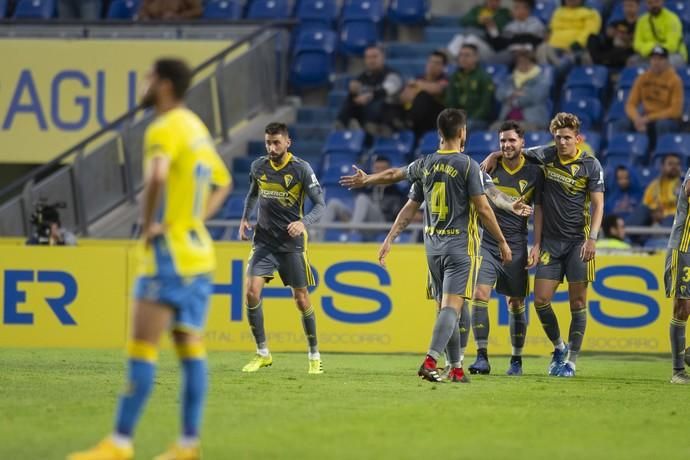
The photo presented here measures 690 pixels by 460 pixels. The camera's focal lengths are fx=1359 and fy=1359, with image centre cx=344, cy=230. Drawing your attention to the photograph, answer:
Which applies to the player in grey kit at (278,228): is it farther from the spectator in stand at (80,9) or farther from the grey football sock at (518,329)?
the spectator in stand at (80,9)

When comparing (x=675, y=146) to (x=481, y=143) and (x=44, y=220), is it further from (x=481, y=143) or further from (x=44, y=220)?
(x=44, y=220)

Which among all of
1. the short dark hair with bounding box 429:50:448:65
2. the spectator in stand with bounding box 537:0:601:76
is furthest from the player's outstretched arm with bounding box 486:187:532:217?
the spectator in stand with bounding box 537:0:601:76

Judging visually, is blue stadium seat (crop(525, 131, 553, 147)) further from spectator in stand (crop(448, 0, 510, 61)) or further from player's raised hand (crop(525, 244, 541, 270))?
player's raised hand (crop(525, 244, 541, 270))

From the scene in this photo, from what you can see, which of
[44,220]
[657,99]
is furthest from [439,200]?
[657,99]

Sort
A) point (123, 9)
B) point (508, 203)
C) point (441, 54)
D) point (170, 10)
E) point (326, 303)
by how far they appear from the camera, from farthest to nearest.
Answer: point (123, 9)
point (170, 10)
point (441, 54)
point (326, 303)
point (508, 203)

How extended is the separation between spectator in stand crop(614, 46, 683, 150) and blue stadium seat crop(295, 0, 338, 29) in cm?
570

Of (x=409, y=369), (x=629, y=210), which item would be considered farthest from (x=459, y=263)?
(x=629, y=210)

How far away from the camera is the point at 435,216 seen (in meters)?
11.2

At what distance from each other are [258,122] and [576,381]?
406 inches

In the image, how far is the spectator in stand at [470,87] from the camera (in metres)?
19.9

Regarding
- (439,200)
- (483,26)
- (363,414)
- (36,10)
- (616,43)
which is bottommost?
(363,414)

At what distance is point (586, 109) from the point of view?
65.4 ft

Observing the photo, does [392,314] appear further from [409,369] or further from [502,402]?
A: [502,402]

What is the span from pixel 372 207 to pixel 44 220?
4321mm
